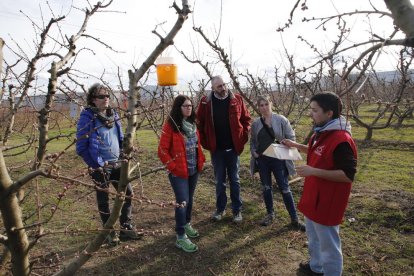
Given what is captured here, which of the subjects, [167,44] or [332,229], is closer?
[167,44]

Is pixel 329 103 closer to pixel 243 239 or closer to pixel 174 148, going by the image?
pixel 174 148

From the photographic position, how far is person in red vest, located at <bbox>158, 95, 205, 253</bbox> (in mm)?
3236

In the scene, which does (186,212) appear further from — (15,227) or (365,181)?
(365,181)

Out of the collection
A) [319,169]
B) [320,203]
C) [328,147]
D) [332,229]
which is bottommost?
[332,229]

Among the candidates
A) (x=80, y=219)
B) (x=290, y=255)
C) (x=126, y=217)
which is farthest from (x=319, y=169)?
(x=80, y=219)

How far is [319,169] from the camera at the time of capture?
2328mm

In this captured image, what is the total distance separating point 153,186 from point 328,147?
4.10m

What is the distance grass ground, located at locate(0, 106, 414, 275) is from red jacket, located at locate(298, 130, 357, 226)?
100cm

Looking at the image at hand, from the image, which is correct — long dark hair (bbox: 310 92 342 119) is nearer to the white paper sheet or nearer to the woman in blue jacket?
the white paper sheet

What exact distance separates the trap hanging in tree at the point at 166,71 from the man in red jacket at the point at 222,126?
0.60 m

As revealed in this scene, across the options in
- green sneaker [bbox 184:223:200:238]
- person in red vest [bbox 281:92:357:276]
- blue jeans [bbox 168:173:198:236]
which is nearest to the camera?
person in red vest [bbox 281:92:357:276]

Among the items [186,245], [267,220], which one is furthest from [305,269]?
[186,245]

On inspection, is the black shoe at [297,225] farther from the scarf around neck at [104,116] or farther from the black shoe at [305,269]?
the scarf around neck at [104,116]

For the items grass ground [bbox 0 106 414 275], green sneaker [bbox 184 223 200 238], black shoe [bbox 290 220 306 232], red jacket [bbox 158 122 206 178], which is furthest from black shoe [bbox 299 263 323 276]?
red jacket [bbox 158 122 206 178]
